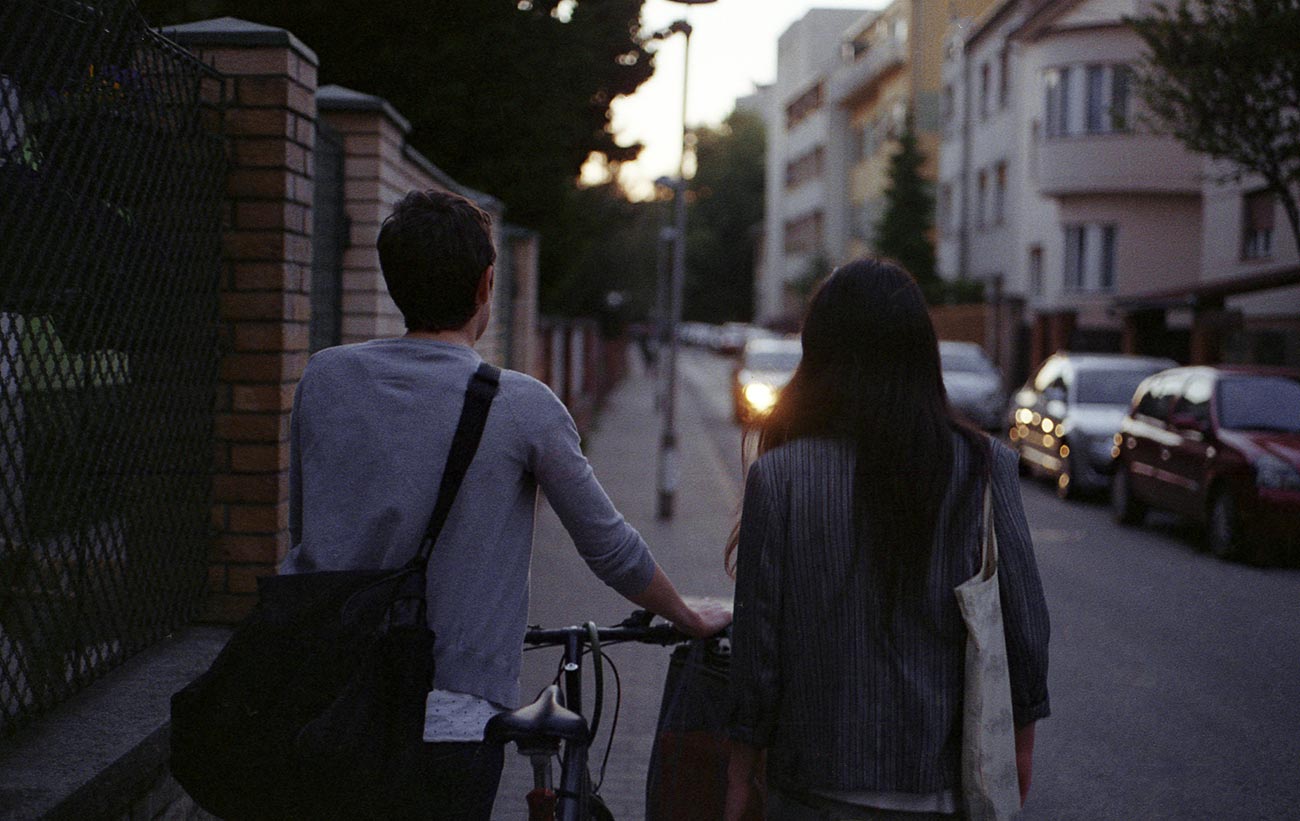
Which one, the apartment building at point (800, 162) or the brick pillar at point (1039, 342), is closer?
the brick pillar at point (1039, 342)

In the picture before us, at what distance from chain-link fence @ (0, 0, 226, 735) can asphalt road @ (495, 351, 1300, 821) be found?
1747 mm

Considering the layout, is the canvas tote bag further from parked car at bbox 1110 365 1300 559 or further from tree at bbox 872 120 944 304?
tree at bbox 872 120 944 304

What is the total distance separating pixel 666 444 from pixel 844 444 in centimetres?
1236

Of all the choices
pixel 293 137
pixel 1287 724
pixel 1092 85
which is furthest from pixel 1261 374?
pixel 1092 85

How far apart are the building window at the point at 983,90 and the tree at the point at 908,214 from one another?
4897 mm

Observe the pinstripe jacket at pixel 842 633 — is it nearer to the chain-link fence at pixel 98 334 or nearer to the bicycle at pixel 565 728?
the bicycle at pixel 565 728

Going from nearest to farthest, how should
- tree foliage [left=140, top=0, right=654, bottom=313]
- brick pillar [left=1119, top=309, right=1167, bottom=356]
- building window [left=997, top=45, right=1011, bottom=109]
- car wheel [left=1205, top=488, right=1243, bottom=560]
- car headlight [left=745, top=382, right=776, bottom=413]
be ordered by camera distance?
1. tree foliage [left=140, top=0, right=654, bottom=313]
2. car wheel [left=1205, top=488, right=1243, bottom=560]
3. car headlight [left=745, top=382, right=776, bottom=413]
4. brick pillar [left=1119, top=309, right=1167, bottom=356]
5. building window [left=997, top=45, right=1011, bottom=109]

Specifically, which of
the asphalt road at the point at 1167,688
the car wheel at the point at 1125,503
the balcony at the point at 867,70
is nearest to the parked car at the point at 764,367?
the car wheel at the point at 1125,503

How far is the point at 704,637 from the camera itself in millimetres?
2955

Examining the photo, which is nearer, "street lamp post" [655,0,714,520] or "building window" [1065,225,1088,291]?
"street lamp post" [655,0,714,520]

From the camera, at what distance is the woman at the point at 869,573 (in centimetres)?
261

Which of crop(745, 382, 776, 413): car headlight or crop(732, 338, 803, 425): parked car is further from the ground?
crop(732, 338, 803, 425): parked car

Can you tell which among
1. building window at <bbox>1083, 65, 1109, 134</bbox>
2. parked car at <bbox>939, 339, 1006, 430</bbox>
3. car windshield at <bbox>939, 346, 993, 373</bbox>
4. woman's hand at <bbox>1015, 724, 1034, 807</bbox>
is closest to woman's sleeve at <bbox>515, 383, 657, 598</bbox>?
woman's hand at <bbox>1015, 724, 1034, 807</bbox>

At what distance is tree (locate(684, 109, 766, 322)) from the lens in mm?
103000
